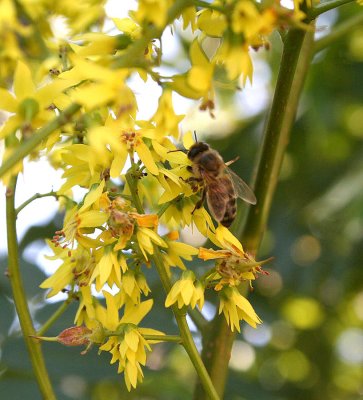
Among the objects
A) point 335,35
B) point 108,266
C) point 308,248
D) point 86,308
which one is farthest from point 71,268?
point 308,248

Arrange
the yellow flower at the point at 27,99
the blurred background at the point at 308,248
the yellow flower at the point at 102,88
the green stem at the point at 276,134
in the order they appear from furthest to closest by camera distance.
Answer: the blurred background at the point at 308,248
the green stem at the point at 276,134
the yellow flower at the point at 27,99
the yellow flower at the point at 102,88

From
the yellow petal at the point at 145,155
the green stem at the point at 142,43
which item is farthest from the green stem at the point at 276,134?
the green stem at the point at 142,43

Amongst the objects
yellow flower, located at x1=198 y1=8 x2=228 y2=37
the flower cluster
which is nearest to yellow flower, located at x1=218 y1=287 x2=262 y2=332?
the flower cluster

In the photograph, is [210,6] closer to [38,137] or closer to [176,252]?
[38,137]

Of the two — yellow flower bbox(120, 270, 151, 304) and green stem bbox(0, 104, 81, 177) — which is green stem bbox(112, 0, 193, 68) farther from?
yellow flower bbox(120, 270, 151, 304)

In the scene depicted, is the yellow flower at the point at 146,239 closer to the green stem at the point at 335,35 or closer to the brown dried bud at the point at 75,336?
the brown dried bud at the point at 75,336

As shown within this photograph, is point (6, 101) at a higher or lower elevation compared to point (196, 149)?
higher
